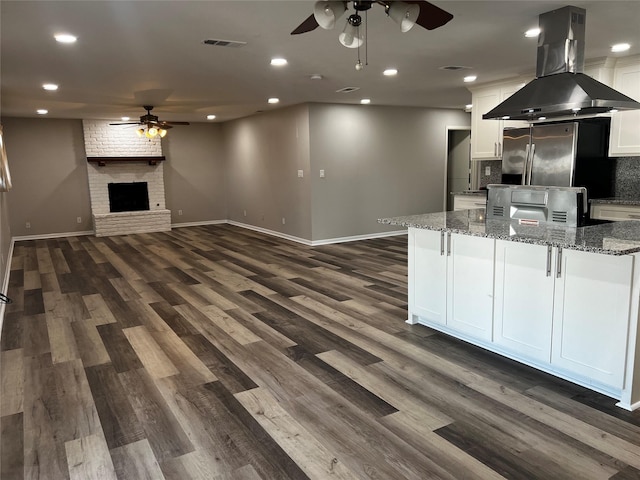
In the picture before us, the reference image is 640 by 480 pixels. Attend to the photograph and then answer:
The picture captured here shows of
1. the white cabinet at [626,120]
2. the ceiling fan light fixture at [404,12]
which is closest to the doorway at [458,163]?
the white cabinet at [626,120]

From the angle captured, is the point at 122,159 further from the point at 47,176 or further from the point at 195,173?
the point at 195,173

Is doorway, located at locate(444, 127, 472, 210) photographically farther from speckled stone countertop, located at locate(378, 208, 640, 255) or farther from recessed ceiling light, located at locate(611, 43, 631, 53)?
speckled stone countertop, located at locate(378, 208, 640, 255)

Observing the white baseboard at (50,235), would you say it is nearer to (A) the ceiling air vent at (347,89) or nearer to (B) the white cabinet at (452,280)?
(A) the ceiling air vent at (347,89)

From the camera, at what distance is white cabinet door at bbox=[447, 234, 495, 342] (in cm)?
330

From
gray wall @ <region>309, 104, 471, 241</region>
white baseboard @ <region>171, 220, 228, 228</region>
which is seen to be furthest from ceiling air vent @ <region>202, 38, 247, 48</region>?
white baseboard @ <region>171, 220, 228, 228</region>

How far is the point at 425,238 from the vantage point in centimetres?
377

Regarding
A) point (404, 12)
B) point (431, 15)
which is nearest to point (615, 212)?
Answer: point (431, 15)

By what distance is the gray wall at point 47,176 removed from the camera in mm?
9031

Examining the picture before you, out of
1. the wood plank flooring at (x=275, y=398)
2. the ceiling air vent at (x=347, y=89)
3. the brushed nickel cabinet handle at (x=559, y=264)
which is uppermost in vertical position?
the ceiling air vent at (x=347, y=89)

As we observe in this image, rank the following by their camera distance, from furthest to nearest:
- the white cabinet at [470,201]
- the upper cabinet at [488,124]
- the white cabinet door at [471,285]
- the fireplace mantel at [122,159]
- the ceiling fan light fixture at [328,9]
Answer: the fireplace mantel at [122,159]
the white cabinet at [470,201]
the upper cabinet at [488,124]
the white cabinet door at [471,285]
the ceiling fan light fixture at [328,9]

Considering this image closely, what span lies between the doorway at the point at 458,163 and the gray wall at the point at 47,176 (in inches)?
304

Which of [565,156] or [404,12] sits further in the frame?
[565,156]

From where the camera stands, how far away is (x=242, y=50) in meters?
4.12

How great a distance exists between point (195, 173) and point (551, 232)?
9247 mm
